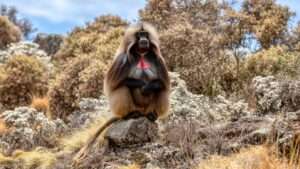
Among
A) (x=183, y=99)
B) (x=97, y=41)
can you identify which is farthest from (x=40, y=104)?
(x=183, y=99)

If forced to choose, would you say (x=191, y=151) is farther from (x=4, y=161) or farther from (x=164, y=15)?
(x=164, y=15)

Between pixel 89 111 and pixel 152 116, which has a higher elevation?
pixel 152 116

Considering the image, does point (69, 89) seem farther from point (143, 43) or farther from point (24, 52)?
point (24, 52)

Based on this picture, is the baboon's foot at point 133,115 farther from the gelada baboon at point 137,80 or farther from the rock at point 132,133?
the rock at point 132,133

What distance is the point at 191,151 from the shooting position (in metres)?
6.96

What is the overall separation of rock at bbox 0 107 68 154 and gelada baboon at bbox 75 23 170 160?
6.45 feet

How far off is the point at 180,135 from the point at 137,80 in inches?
34.7

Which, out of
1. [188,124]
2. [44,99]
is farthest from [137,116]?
[44,99]

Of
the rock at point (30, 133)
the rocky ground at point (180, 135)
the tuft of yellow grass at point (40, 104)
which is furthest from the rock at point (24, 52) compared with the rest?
the rocky ground at point (180, 135)

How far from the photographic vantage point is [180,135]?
734cm

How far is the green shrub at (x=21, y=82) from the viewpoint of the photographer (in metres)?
15.9

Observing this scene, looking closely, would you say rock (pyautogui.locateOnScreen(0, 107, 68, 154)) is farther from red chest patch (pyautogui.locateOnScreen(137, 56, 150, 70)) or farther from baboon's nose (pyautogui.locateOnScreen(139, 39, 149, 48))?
baboon's nose (pyautogui.locateOnScreen(139, 39, 149, 48))

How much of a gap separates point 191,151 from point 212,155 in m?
0.43

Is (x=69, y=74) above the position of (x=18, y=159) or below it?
above
